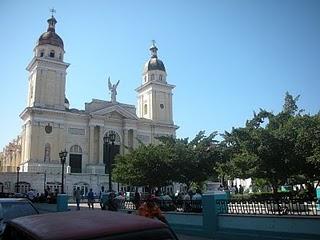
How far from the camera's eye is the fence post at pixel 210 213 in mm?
13266

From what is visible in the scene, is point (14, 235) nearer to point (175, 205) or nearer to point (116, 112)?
point (175, 205)

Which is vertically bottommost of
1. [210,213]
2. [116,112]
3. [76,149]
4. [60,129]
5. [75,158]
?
[210,213]

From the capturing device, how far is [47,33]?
2432 inches

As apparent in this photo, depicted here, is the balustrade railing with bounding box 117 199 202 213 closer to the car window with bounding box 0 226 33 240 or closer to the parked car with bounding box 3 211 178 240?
the car window with bounding box 0 226 33 240

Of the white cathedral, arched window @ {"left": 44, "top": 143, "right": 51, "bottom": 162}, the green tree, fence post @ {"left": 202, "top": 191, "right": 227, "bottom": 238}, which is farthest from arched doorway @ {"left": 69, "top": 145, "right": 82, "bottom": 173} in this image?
fence post @ {"left": 202, "top": 191, "right": 227, "bottom": 238}

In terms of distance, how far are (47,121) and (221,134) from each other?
31.9 metres

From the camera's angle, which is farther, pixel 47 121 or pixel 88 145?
pixel 88 145

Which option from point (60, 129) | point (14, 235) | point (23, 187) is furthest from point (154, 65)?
point (14, 235)

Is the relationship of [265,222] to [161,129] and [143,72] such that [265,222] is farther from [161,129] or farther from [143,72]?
[143,72]

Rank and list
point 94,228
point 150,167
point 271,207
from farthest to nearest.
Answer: point 150,167
point 271,207
point 94,228

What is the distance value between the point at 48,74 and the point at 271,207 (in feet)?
174

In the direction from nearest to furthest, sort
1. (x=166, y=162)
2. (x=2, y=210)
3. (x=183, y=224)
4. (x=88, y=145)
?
(x=2, y=210)
(x=183, y=224)
(x=166, y=162)
(x=88, y=145)

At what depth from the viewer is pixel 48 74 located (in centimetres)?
5975

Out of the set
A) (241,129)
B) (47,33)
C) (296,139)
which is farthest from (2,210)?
(47,33)
